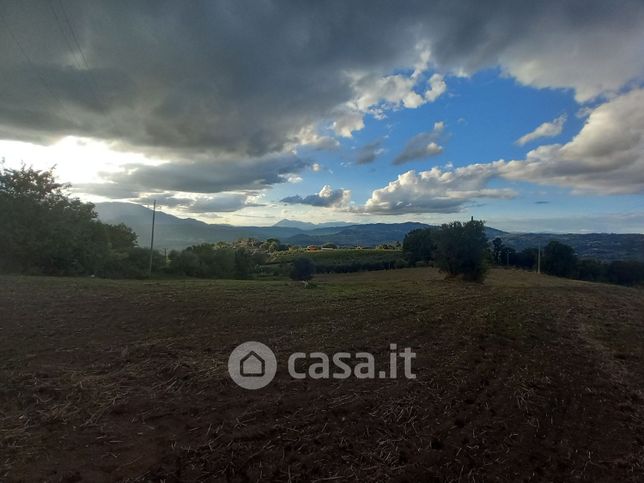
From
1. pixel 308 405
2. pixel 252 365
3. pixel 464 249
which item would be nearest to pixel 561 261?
pixel 464 249

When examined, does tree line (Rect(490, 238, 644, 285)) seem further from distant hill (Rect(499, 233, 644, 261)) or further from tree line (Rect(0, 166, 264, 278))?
tree line (Rect(0, 166, 264, 278))

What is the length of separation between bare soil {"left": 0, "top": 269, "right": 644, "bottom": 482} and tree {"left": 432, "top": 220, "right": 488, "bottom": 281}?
18.5 meters

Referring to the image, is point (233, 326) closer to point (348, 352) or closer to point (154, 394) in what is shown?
point (348, 352)

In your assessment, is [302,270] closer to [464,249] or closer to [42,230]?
[464,249]

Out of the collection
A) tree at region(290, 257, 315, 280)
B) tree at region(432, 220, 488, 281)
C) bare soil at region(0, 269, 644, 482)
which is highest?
tree at region(432, 220, 488, 281)

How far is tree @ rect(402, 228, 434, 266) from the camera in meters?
65.5

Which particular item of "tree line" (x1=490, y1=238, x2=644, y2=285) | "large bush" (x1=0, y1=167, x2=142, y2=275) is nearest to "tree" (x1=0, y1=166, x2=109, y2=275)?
"large bush" (x1=0, y1=167, x2=142, y2=275)

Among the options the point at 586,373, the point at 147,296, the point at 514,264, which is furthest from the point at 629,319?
the point at 514,264

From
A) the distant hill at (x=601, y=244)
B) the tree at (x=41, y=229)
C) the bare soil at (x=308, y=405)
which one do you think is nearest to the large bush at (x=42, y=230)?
the tree at (x=41, y=229)

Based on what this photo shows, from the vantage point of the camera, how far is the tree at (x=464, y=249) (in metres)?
27.7

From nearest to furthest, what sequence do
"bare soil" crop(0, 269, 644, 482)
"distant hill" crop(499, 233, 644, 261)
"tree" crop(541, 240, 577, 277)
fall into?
"bare soil" crop(0, 269, 644, 482), "tree" crop(541, 240, 577, 277), "distant hill" crop(499, 233, 644, 261)

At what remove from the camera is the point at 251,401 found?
16.1 ft

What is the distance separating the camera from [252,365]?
20.4 ft

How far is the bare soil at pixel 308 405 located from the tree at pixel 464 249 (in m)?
18.5
